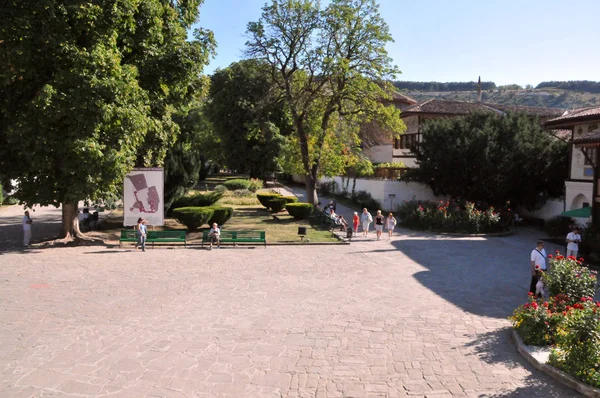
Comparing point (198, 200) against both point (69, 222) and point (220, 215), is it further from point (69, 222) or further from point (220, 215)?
point (69, 222)

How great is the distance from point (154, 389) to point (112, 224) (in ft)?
69.9

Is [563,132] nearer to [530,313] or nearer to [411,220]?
[411,220]

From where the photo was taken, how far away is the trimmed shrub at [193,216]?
22.8 m

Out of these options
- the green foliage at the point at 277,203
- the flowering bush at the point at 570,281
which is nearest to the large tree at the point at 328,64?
the green foliage at the point at 277,203

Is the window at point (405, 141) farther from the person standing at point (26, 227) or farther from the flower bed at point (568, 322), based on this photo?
the flower bed at point (568, 322)

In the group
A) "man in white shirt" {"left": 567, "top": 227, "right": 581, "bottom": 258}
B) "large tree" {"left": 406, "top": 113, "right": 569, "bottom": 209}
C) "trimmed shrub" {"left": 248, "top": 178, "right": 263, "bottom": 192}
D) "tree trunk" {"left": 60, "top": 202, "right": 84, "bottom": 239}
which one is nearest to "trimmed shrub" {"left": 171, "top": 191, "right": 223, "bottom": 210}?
"tree trunk" {"left": 60, "top": 202, "right": 84, "bottom": 239}

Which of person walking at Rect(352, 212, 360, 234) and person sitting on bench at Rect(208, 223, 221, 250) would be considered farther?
person walking at Rect(352, 212, 360, 234)

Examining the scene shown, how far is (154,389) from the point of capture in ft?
23.9

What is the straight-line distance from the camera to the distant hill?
107625mm

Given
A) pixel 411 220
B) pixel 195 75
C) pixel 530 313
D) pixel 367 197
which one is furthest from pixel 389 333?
pixel 367 197

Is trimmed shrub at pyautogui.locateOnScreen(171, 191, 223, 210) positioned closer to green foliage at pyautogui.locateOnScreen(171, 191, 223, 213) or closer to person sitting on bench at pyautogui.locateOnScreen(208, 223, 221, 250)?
green foliage at pyautogui.locateOnScreen(171, 191, 223, 213)

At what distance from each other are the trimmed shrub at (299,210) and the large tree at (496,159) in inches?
304

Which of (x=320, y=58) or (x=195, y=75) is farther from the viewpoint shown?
(x=320, y=58)

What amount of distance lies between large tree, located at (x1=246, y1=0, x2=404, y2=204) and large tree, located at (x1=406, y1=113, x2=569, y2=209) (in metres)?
4.13
